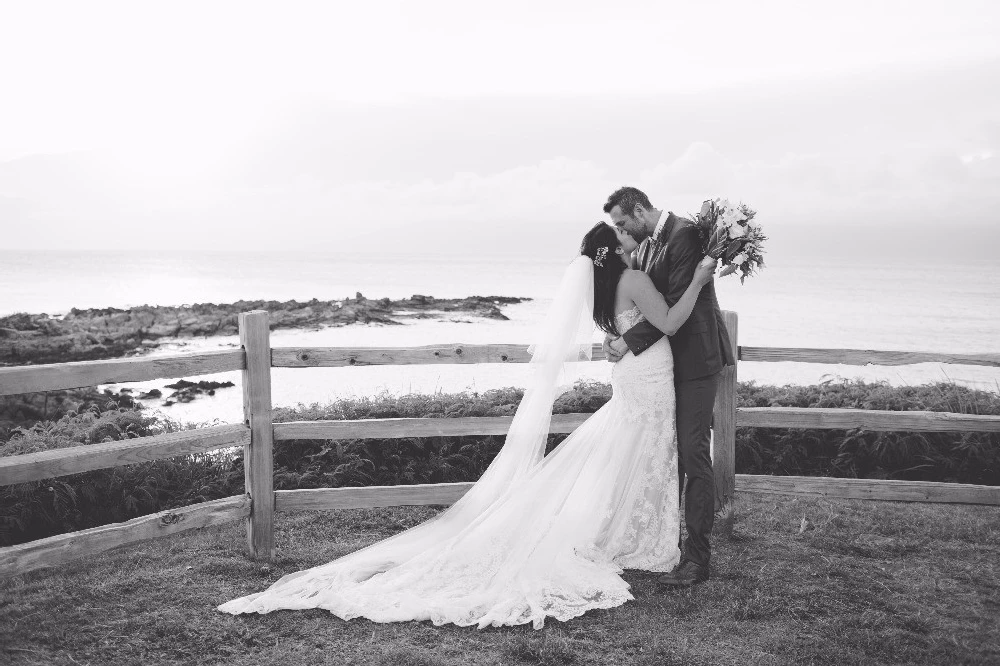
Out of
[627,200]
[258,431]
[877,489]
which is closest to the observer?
[627,200]

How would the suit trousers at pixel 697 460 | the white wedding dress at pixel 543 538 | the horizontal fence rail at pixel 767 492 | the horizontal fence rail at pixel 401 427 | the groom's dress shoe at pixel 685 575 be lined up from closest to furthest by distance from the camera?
1. the white wedding dress at pixel 543 538
2. the groom's dress shoe at pixel 685 575
3. the suit trousers at pixel 697 460
4. the horizontal fence rail at pixel 401 427
5. the horizontal fence rail at pixel 767 492

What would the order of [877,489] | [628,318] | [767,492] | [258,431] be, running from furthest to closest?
1. [767,492]
2. [877,489]
3. [258,431]
4. [628,318]

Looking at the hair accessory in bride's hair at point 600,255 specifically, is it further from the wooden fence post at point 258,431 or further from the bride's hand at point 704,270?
the wooden fence post at point 258,431

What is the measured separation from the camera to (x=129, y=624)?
13.4 ft

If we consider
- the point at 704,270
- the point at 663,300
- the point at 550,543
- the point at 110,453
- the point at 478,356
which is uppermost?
the point at 704,270

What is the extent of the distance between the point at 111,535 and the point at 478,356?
8.24ft

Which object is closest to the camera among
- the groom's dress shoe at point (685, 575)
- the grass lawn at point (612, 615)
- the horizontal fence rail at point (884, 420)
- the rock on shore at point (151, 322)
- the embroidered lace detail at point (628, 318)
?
the grass lawn at point (612, 615)

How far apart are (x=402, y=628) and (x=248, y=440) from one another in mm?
1718

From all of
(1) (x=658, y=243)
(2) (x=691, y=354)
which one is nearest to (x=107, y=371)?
(1) (x=658, y=243)

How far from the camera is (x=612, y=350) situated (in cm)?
504

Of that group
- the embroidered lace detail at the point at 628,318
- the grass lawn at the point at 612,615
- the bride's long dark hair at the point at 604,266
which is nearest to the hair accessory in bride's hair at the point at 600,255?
the bride's long dark hair at the point at 604,266

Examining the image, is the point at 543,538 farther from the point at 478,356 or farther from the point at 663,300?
the point at 663,300

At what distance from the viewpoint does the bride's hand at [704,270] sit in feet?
14.8

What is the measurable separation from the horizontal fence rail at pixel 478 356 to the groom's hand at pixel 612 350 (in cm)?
21
